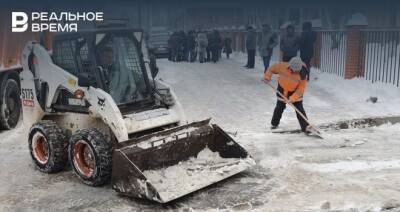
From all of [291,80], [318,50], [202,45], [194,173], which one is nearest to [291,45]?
[318,50]

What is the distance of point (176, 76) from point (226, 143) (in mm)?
10145

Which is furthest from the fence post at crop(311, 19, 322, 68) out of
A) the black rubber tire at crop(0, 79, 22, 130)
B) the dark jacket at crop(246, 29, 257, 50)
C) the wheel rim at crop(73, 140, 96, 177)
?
the wheel rim at crop(73, 140, 96, 177)

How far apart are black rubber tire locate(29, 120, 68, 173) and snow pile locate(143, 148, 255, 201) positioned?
1313 millimetres

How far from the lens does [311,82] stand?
14406 mm

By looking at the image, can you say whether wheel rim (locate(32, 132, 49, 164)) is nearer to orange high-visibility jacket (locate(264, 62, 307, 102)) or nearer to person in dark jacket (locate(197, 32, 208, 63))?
orange high-visibility jacket (locate(264, 62, 307, 102))

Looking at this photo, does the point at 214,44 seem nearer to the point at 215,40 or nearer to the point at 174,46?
the point at 215,40

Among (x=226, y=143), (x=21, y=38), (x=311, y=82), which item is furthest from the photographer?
(x=311, y=82)

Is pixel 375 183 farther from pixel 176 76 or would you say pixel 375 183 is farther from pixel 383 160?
pixel 176 76

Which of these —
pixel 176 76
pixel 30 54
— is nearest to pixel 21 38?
pixel 30 54

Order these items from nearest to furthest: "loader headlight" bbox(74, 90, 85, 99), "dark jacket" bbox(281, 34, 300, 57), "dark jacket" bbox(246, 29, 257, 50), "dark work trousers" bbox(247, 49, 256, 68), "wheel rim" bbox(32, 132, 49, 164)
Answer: "loader headlight" bbox(74, 90, 85, 99) < "wheel rim" bbox(32, 132, 49, 164) < "dark jacket" bbox(281, 34, 300, 57) < "dark jacket" bbox(246, 29, 257, 50) < "dark work trousers" bbox(247, 49, 256, 68)

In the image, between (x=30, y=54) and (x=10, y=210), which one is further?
(x=30, y=54)

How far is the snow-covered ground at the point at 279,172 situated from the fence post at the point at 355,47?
185cm

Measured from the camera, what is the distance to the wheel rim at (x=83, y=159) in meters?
6.08

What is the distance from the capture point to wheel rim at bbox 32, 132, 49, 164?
6.79m
